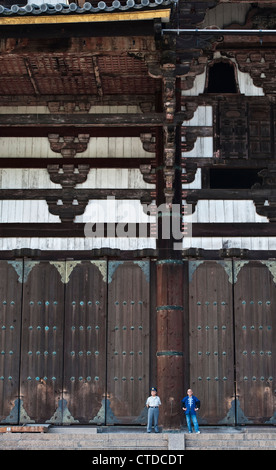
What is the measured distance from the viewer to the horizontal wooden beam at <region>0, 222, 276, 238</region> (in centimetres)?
1725

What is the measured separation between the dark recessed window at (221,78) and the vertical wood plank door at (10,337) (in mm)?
5294

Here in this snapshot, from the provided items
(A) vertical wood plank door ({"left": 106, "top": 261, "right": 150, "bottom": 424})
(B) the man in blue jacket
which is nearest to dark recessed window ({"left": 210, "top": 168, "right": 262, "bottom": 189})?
(A) vertical wood plank door ({"left": 106, "top": 261, "right": 150, "bottom": 424})

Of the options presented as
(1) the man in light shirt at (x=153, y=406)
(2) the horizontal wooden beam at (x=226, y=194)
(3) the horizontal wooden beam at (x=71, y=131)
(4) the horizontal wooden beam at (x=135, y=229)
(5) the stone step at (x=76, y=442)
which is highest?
(3) the horizontal wooden beam at (x=71, y=131)

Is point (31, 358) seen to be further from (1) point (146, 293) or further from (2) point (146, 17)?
(2) point (146, 17)

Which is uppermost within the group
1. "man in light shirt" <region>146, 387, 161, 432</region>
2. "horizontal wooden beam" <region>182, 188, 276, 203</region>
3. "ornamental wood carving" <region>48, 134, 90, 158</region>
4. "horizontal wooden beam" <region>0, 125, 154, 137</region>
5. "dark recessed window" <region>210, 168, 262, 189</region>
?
"horizontal wooden beam" <region>0, 125, 154, 137</region>

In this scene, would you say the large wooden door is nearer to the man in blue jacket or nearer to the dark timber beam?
the man in blue jacket

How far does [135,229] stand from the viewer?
17.4 m

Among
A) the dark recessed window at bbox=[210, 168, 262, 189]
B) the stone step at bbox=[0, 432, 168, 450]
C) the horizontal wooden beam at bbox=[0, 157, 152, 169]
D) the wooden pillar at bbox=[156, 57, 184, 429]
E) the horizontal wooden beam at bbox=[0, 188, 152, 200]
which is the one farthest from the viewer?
the dark recessed window at bbox=[210, 168, 262, 189]

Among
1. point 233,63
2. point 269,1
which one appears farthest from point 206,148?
point 269,1

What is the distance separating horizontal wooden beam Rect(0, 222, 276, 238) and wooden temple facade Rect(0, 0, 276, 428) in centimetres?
3

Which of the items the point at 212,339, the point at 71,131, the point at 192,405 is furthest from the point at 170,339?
the point at 71,131

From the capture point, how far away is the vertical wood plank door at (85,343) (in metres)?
16.6

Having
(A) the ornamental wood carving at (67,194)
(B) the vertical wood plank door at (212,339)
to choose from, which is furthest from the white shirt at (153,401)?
(A) the ornamental wood carving at (67,194)

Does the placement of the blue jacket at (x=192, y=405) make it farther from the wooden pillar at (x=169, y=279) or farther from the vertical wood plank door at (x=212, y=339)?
the vertical wood plank door at (x=212, y=339)
